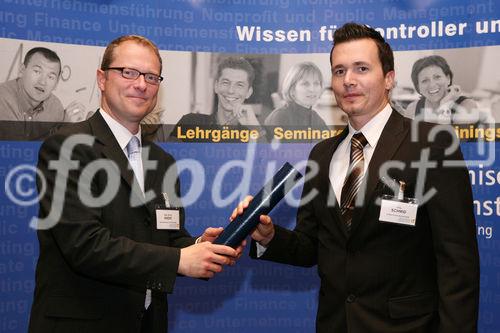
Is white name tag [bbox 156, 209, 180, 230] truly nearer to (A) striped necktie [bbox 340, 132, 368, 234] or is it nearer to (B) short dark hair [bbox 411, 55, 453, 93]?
(A) striped necktie [bbox 340, 132, 368, 234]

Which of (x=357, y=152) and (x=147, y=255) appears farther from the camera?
(x=357, y=152)

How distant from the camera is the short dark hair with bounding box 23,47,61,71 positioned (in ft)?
11.7

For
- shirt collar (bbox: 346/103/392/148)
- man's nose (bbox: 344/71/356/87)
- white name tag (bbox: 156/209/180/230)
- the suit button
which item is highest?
man's nose (bbox: 344/71/356/87)

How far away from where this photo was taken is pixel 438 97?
3.71 metres

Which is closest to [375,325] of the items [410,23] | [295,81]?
[295,81]

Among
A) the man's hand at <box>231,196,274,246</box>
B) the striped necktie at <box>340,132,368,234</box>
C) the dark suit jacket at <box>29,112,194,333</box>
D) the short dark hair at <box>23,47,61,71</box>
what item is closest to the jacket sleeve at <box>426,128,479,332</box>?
the striped necktie at <box>340,132,368,234</box>

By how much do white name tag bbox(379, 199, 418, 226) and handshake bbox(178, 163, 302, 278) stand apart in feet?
1.31

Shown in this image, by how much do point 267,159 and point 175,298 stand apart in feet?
4.24

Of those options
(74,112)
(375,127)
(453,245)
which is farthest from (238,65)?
(453,245)

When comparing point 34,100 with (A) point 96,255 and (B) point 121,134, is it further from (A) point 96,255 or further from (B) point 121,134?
(A) point 96,255

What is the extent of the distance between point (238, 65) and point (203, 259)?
2066mm

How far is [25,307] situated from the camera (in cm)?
358

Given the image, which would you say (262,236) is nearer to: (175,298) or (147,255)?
(147,255)

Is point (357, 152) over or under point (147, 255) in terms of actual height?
over
